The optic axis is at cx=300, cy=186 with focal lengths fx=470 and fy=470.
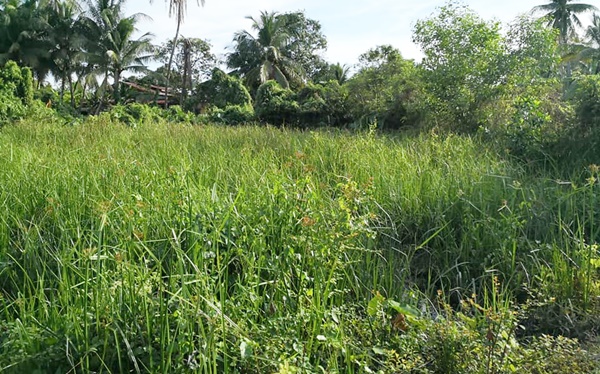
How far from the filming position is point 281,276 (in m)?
2.18

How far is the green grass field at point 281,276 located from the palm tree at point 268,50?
21.9 metres

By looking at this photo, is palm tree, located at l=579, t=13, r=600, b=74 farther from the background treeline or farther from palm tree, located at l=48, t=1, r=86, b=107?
palm tree, located at l=48, t=1, r=86, b=107

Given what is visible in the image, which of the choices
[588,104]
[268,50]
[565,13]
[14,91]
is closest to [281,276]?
[588,104]

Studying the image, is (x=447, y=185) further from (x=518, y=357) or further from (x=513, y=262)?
(x=518, y=357)

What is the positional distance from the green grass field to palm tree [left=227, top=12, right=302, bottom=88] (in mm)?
21883

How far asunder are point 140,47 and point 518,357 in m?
26.7

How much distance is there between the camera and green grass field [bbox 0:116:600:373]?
169cm

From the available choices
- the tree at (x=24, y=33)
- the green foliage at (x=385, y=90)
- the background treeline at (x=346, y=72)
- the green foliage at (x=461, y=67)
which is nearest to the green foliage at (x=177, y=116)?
the background treeline at (x=346, y=72)

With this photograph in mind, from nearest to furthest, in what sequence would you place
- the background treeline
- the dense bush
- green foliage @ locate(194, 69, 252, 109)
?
1. the background treeline
2. the dense bush
3. green foliage @ locate(194, 69, 252, 109)

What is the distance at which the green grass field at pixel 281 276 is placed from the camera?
1.69 metres

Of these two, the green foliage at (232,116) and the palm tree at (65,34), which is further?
the palm tree at (65,34)

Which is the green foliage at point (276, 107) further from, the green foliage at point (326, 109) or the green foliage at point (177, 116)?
Answer: the green foliage at point (177, 116)

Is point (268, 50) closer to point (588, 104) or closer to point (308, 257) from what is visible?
point (588, 104)

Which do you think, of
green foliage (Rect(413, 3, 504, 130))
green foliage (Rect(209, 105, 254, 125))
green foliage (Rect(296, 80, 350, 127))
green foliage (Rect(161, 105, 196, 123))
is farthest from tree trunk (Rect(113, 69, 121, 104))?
green foliage (Rect(413, 3, 504, 130))
